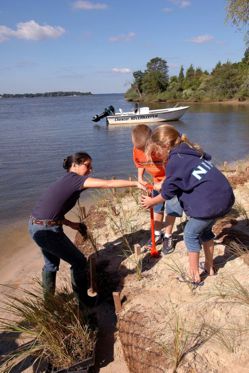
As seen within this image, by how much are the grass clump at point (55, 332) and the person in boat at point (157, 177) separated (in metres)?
1.58

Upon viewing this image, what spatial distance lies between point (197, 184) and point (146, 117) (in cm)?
2556

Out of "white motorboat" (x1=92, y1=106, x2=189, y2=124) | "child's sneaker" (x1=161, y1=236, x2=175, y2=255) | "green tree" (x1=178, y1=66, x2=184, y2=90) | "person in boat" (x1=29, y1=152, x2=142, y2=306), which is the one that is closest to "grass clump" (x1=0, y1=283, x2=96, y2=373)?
"person in boat" (x1=29, y1=152, x2=142, y2=306)

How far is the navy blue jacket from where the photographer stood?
3.17 metres

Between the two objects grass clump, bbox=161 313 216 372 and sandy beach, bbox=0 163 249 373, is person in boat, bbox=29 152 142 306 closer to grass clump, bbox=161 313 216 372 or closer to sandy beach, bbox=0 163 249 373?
sandy beach, bbox=0 163 249 373

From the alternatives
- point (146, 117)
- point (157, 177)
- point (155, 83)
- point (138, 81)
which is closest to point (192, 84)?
point (155, 83)

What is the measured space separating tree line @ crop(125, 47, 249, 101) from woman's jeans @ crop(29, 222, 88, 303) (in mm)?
43035

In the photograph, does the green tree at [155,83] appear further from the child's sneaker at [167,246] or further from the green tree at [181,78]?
the child's sneaker at [167,246]

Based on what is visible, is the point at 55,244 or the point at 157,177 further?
the point at 157,177

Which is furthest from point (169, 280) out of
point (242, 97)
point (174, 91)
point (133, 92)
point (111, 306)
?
point (133, 92)

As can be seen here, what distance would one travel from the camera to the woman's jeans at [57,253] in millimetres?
3371

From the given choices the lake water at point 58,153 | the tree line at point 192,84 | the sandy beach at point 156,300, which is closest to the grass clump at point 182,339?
the sandy beach at point 156,300

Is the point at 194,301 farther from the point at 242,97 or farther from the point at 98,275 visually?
the point at 242,97

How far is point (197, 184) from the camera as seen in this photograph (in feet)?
10.4

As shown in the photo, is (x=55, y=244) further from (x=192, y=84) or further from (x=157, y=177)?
(x=192, y=84)
